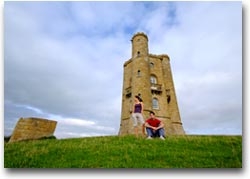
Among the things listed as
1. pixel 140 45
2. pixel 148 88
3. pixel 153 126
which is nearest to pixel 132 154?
pixel 153 126

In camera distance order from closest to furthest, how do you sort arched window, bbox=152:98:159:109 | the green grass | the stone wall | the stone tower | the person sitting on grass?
the green grass < the person sitting on grass < the stone wall < the stone tower < arched window, bbox=152:98:159:109

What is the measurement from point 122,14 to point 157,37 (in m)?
1.10

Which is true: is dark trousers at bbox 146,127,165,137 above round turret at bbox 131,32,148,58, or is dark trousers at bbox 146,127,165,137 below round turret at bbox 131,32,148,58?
below

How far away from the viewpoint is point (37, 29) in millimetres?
5156

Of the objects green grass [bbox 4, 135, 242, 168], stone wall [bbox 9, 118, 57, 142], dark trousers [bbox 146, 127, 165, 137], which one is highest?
stone wall [bbox 9, 118, 57, 142]

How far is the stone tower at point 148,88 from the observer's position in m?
12.0

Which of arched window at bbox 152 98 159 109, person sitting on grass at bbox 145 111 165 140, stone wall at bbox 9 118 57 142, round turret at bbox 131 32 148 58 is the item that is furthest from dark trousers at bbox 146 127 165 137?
round turret at bbox 131 32 148 58

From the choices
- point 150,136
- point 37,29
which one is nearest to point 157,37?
point 150,136

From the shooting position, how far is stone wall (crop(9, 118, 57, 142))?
536 centimetres

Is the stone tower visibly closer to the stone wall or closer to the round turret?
the round turret

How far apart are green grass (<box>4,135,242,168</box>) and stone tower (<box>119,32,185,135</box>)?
6.50 metres

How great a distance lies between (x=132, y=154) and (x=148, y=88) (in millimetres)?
8275

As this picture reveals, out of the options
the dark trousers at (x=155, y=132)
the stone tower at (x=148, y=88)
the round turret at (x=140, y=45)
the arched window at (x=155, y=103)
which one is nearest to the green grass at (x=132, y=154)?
the dark trousers at (x=155, y=132)

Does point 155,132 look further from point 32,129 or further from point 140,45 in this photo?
point 140,45
